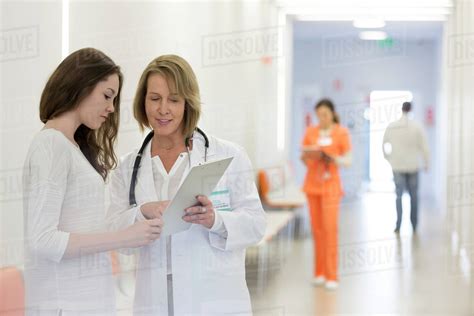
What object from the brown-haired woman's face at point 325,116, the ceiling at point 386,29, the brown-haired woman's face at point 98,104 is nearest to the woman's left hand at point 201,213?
the brown-haired woman's face at point 98,104

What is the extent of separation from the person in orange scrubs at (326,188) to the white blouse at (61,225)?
326 centimetres

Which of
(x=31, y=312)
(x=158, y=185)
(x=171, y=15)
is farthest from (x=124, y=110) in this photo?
(x=31, y=312)

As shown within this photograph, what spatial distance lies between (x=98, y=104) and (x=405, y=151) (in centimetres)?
637

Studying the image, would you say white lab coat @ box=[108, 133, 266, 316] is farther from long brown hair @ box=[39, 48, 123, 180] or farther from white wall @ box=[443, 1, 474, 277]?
white wall @ box=[443, 1, 474, 277]

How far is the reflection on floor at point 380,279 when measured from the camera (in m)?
4.76

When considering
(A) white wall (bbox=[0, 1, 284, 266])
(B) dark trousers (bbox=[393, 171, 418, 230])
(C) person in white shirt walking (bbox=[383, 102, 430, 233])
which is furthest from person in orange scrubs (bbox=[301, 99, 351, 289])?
(B) dark trousers (bbox=[393, 171, 418, 230])

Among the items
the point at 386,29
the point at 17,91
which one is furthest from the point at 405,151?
the point at 17,91

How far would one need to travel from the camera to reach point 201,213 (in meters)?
2.04

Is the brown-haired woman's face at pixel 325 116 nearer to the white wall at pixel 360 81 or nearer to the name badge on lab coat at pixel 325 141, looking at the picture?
the name badge on lab coat at pixel 325 141

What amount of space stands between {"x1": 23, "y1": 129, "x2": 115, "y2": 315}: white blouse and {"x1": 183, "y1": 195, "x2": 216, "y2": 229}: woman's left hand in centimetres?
24

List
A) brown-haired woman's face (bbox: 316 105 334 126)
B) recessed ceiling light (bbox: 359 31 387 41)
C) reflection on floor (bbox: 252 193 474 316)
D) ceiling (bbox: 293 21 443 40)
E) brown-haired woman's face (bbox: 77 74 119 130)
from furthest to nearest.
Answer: recessed ceiling light (bbox: 359 31 387 41) < ceiling (bbox: 293 21 443 40) < brown-haired woman's face (bbox: 316 105 334 126) < reflection on floor (bbox: 252 193 474 316) < brown-haired woman's face (bbox: 77 74 119 130)

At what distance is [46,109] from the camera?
6.40ft

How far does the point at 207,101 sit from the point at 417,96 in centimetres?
953

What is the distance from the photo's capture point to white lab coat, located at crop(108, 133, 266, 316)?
2148 millimetres
